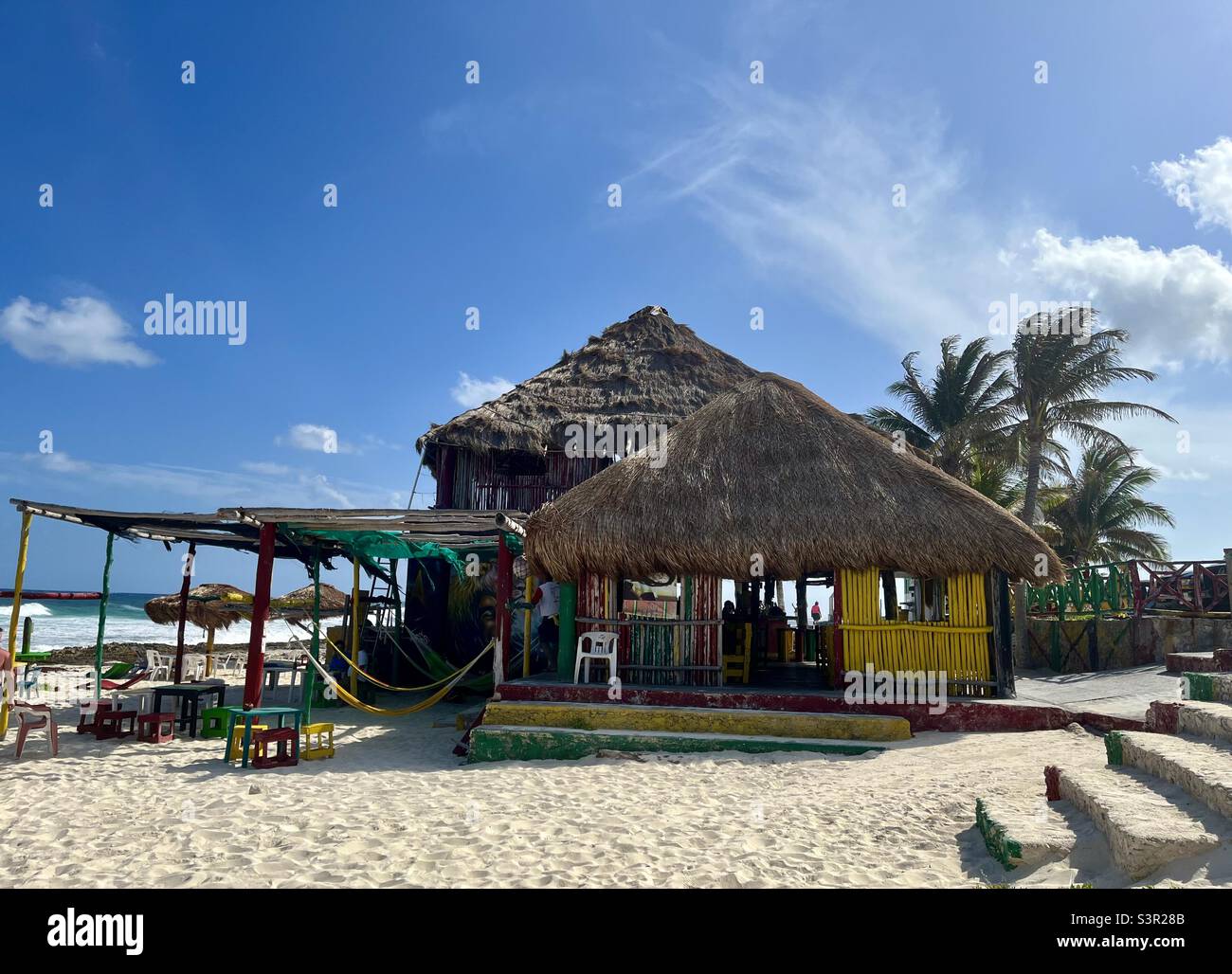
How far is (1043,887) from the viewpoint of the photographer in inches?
141

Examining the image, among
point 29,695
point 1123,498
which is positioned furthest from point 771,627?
point 1123,498

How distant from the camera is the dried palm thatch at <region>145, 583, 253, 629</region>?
15.8 meters

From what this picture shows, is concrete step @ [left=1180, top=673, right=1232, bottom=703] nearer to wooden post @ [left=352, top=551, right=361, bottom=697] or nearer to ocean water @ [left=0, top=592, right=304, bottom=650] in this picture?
wooden post @ [left=352, top=551, right=361, bottom=697]

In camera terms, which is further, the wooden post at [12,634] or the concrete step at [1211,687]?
the wooden post at [12,634]

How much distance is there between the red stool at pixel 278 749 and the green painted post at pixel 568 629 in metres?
3.42

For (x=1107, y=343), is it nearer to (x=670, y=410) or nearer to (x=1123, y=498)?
(x=1123, y=498)

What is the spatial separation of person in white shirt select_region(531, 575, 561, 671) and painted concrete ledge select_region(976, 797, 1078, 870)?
24.8ft

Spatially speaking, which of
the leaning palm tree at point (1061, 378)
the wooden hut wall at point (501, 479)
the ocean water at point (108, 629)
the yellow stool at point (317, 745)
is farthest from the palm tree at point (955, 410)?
the ocean water at point (108, 629)

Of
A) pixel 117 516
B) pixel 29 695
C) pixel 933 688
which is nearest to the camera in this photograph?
pixel 933 688

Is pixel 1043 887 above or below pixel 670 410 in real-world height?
below

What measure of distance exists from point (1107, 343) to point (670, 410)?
1162cm

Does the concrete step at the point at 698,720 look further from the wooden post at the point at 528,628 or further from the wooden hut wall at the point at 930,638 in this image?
the wooden post at the point at 528,628

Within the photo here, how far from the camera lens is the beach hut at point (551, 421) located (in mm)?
15531

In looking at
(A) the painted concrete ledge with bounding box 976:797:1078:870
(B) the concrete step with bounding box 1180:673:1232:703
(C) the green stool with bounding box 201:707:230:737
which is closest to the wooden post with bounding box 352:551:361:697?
(C) the green stool with bounding box 201:707:230:737
